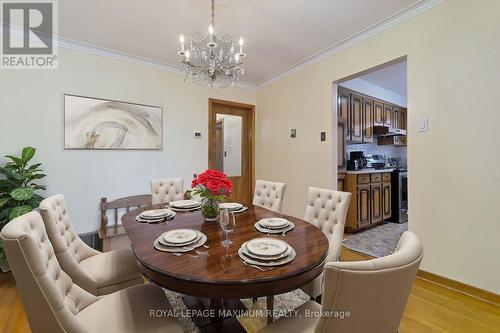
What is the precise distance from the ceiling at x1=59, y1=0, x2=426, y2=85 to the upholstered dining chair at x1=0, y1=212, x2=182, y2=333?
7.03 feet

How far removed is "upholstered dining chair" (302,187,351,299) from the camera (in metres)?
1.60

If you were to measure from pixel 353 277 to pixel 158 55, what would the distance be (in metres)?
3.49

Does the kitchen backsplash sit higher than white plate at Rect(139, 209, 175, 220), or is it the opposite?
the kitchen backsplash

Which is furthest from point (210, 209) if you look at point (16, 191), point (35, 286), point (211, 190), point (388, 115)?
point (388, 115)

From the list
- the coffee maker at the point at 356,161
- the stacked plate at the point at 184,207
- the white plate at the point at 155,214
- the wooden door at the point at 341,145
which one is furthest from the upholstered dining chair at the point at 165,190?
the coffee maker at the point at 356,161

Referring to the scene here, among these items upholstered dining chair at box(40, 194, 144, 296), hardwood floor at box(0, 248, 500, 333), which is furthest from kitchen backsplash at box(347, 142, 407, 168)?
upholstered dining chair at box(40, 194, 144, 296)

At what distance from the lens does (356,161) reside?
405 centimetres

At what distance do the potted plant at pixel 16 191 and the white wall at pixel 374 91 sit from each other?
Result: 414cm

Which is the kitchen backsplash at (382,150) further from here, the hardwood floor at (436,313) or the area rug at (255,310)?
the area rug at (255,310)

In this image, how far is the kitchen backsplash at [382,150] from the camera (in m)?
4.74

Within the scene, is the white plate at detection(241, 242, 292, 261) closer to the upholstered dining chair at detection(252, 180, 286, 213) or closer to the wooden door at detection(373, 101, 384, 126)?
the upholstered dining chair at detection(252, 180, 286, 213)

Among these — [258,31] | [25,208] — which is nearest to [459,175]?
[258,31]

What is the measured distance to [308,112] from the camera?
132 inches

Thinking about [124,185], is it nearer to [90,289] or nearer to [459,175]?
[90,289]
